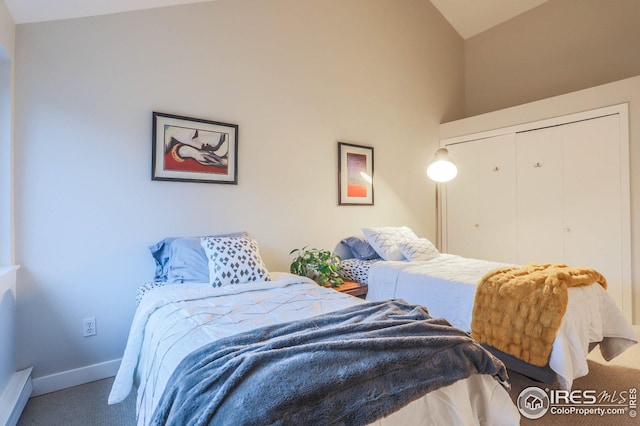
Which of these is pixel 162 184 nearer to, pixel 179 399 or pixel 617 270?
pixel 179 399

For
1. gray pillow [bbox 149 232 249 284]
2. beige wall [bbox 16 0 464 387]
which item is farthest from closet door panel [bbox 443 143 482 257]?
gray pillow [bbox 149 232 249 284]

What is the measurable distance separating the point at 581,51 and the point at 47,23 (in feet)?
16.8

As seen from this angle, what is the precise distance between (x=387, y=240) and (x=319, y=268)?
31.5 inches

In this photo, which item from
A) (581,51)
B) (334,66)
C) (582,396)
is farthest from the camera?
(581,51)

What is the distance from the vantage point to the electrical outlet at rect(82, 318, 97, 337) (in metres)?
2.18

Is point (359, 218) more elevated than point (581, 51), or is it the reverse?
point (581, 51)

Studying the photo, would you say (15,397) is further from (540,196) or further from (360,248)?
(540,196)

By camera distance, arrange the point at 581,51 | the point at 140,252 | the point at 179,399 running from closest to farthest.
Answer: the point at 179,399
the point at 140,252
the point at 581,51

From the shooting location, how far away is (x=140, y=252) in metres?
2.36

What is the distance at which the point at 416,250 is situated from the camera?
306 cm

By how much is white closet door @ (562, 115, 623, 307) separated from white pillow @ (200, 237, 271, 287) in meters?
3.18

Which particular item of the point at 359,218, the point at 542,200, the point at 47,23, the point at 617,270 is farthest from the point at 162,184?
the point at 617,270

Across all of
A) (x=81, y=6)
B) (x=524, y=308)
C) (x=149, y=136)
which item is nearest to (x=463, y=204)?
(x=524, y=308)

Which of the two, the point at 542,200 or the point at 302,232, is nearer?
the point at 302,232
